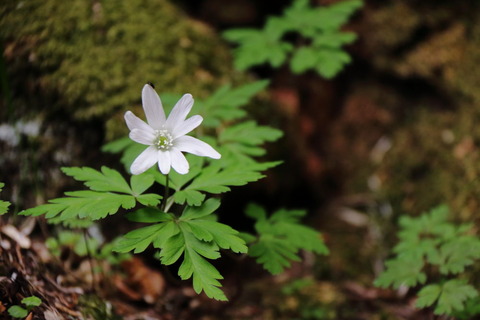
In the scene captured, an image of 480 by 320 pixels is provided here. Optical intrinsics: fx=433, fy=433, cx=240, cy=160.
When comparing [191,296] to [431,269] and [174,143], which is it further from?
[431,269]

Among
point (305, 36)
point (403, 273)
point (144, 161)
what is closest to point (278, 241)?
point (403, 273)

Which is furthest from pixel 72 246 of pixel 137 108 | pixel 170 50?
pixel 170 50

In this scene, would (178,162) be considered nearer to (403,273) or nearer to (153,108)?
(153,108)

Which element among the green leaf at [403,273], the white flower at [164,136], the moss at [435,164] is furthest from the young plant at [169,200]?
the moss at [435,164]

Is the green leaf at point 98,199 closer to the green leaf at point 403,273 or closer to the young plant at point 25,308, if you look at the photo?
the young plant at point 25,308

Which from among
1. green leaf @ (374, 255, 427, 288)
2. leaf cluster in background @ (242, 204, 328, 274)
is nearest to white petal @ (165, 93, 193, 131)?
leaf cluster in background @ (242, 204, 328, 274)
